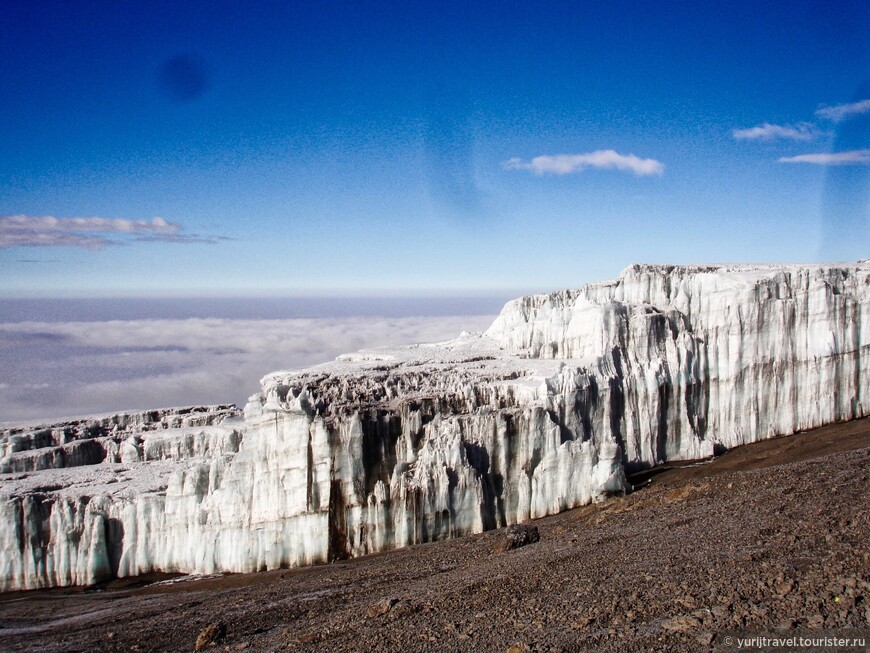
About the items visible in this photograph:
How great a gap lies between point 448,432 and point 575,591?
15.9 metres

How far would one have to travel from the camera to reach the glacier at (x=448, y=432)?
35625 mm

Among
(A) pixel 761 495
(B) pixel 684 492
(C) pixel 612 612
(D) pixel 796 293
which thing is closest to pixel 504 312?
(D) pixel 796 293

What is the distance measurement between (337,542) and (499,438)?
9.02 m

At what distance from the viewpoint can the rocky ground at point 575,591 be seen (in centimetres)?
1809

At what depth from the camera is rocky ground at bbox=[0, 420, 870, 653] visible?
1809cm

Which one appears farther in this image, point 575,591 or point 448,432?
point 448,432

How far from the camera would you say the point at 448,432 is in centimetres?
3691

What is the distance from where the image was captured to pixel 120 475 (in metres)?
42.1

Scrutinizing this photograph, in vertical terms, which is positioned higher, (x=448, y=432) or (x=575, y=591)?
(x=448, y=432)

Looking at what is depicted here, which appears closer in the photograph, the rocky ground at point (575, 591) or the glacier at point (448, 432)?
the rocky ground at point (575, 591)

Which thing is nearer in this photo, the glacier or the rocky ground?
the rocky ground

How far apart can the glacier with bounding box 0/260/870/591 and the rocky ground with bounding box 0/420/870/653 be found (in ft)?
6.87

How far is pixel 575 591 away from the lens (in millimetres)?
21547

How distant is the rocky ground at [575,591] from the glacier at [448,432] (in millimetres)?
2095
